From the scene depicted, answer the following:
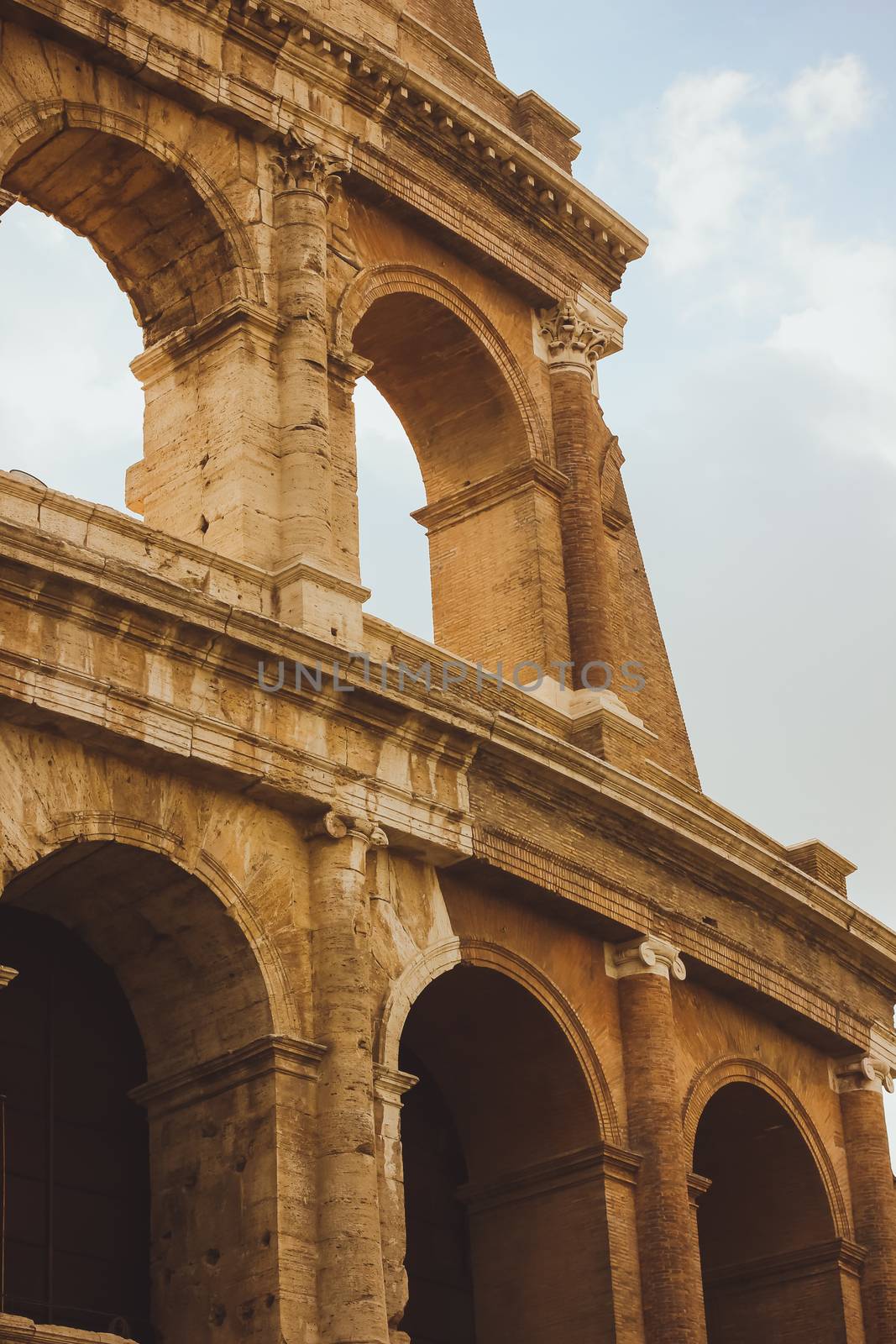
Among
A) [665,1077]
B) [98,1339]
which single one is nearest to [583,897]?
[665,1077]

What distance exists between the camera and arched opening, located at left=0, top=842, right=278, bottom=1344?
42.3 feet

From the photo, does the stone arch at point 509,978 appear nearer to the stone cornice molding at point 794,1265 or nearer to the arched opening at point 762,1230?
the arched opening at point 762,1230

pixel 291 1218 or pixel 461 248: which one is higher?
pixel 461 248

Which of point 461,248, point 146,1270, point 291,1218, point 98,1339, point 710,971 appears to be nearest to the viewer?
point 98,1339

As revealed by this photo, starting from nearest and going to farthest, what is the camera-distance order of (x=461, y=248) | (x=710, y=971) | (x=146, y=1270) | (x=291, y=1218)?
(x=291, y=1218) → (x=146, y=1270) → (x=710, y=971) → (x=461, y=248)

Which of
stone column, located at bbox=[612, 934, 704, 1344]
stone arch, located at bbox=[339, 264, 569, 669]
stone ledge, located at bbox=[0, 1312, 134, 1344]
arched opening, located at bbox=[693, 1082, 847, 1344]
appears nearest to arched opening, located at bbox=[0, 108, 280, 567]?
stone arch, located at bbox=[339, 264, 569, 669]

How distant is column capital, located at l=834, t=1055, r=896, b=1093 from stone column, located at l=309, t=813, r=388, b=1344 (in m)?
5.90

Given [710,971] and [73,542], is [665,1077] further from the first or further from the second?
[73,542]

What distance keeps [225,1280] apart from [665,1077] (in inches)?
159

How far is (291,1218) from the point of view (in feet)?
41.4

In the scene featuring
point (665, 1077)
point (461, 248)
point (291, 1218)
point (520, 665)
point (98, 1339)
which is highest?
point (461, 248)

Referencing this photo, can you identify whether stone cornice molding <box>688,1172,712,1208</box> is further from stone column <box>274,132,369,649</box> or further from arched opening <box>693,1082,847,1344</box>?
stone column <box>274,132,369,649</box>

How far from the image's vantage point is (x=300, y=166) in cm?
1619

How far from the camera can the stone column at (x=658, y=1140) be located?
15.0m
